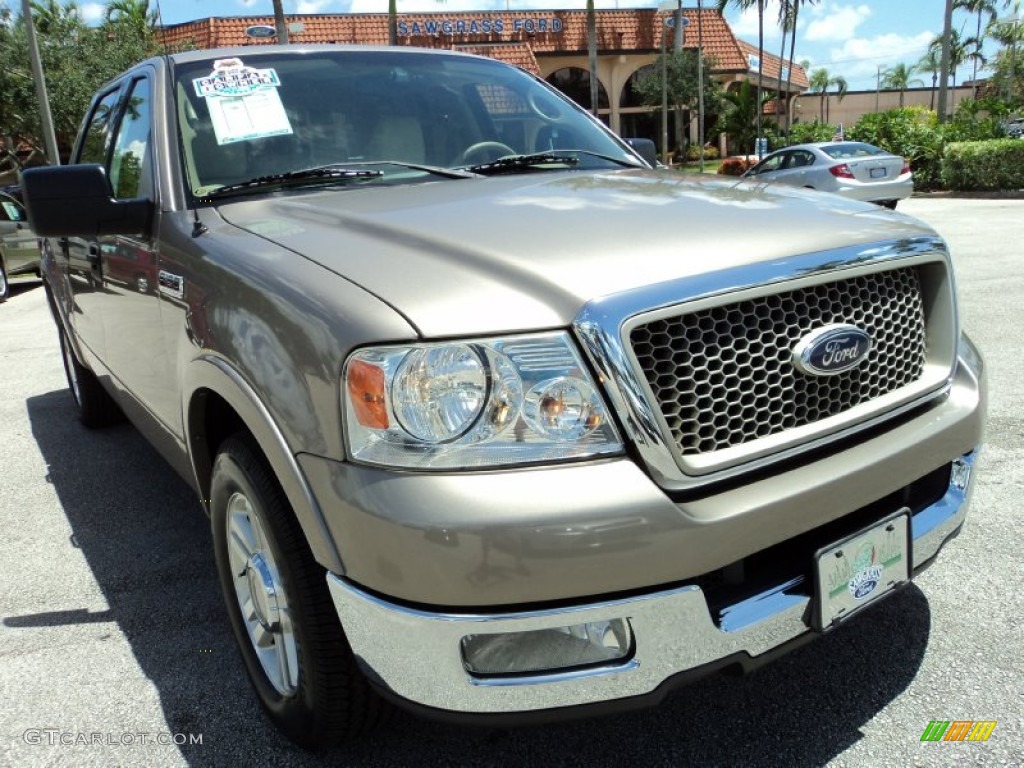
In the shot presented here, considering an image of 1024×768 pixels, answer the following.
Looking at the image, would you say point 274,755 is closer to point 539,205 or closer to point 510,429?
point 510,429

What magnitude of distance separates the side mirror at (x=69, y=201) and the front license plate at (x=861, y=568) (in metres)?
2.17

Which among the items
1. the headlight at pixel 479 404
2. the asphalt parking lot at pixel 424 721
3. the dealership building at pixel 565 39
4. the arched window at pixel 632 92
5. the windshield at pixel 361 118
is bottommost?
the asphalt parking lot at pixel 424 721

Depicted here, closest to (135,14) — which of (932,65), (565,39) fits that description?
(565,39)

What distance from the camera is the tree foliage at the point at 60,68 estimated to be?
24531 mm

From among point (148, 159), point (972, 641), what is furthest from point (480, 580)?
point (148, 159)

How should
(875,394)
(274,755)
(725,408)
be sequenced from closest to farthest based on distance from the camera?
1. (725,408)
2. (875,394)
3. (274,755)

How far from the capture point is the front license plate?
1.78 metres

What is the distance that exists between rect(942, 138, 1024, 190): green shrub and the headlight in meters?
20.6

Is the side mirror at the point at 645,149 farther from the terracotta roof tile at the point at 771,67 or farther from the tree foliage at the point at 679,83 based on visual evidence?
the terracotta roof tile at the point at 771,67

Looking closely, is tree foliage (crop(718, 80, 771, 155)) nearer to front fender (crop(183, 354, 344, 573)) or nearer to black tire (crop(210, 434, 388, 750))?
front fender (crop(183, 354, 344, 573))

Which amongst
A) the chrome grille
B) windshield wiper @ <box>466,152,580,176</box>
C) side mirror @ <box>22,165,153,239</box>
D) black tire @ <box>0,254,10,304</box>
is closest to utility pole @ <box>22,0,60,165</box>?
black tire @ <box>0,254,10,304</box>

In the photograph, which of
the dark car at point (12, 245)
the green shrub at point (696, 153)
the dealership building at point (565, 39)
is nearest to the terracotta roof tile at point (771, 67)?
the dealership building at point (565, 39)

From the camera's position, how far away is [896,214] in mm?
2262

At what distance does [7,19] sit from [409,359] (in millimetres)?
29656
